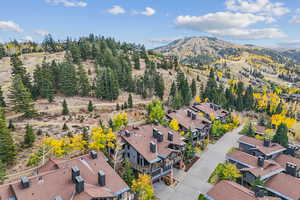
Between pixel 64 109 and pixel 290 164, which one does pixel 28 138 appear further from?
pixel 290 164

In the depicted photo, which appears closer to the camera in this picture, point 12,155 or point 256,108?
point 12,155

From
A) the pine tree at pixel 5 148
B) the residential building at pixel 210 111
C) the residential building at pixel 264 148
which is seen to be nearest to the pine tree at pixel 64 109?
the pine tree at pixel 5 148

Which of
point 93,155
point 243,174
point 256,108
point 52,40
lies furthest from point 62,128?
point 52,40

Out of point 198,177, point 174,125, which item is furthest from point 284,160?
point 174,125

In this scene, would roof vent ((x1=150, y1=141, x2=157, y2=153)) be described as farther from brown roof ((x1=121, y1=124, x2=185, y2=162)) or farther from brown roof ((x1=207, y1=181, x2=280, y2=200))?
brown roof ((x1=207, y1=181, x2=280, y2=200))

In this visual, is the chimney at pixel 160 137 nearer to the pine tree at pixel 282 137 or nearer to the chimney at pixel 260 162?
the chimney at pixel 260 162

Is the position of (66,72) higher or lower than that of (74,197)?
higher

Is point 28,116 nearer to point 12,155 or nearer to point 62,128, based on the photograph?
point 62,128
